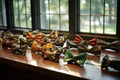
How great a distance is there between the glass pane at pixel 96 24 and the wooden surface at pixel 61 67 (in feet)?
1.46

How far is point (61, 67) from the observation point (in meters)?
1.30

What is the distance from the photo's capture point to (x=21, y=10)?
8.93 feet

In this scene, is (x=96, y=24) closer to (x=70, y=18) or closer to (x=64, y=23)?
(x=70, y=18)

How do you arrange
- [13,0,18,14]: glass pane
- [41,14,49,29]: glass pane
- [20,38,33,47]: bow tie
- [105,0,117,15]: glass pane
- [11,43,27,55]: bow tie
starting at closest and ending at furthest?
[11,43,27,55]: bow tie
[20,38,33,47]: bow tie
[105,0,117,15]: glass pane
[41,14,49,29]: glass pane
[13,0,18,14]: glass pane

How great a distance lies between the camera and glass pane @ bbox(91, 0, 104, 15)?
2021mm

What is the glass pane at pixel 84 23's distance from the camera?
2123 mm

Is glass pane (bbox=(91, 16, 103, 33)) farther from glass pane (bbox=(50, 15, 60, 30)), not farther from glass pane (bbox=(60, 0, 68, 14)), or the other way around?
glass pane (bbox=(50, 15, 60, 30))

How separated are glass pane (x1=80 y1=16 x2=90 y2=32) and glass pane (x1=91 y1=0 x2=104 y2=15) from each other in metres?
0.10

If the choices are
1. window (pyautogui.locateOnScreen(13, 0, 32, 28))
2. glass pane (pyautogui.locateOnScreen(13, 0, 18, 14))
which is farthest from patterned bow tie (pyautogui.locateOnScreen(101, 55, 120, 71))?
glass pane (pyautogui.locateOnScreen(13, 0, 18, 14))

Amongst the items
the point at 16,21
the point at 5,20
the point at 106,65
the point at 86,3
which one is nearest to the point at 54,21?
the point at 86,3

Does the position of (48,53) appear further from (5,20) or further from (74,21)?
(5,20)

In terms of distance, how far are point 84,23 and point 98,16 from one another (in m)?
0.18

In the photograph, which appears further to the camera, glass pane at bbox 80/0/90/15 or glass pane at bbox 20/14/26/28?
glass pane at bbox 20/14/26/28

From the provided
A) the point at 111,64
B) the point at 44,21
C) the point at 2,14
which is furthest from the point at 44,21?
the point at 111,64
